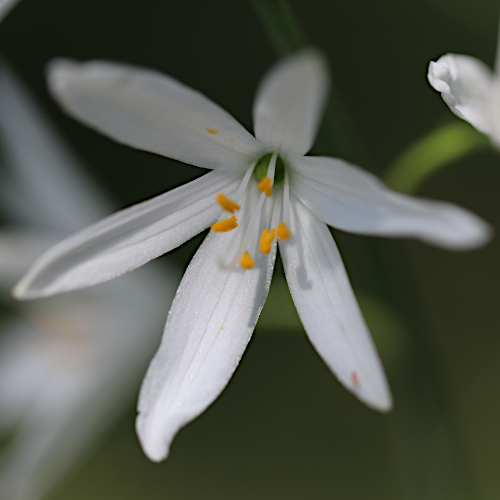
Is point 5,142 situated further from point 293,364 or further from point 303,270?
point 293,364

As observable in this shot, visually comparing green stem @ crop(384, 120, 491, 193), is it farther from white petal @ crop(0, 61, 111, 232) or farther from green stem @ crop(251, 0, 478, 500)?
white petal @ crop(0, 61, 111, 232)

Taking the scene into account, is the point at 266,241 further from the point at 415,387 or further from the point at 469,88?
the point at 415,387

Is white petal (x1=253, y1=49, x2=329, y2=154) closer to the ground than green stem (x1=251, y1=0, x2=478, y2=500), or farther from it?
farther from it

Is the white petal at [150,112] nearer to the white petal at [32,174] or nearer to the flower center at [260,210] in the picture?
the flower center at [260,210]

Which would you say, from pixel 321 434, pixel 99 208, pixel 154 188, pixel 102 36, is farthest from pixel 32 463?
pixel 102 36

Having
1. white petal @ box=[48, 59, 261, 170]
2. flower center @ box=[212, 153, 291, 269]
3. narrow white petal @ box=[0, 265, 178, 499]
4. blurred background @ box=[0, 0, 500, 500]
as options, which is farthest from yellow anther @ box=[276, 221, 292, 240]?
blurred background @ box=[0, 0, 500, 500]

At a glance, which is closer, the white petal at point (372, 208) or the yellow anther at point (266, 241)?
the white petal at point (372, 208)

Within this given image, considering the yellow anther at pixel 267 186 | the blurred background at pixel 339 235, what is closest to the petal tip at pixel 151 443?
the yellow anther at pixel 267 186
